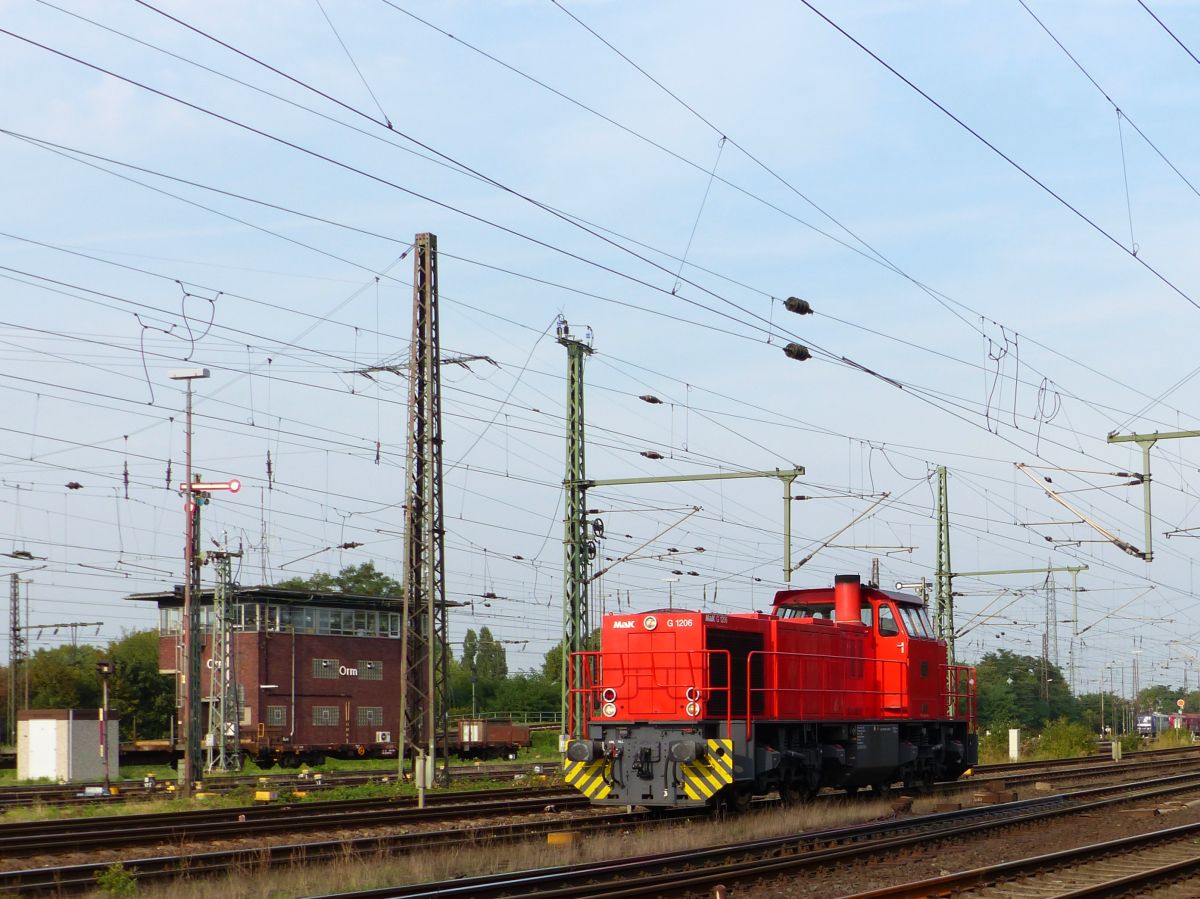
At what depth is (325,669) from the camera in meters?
58.9

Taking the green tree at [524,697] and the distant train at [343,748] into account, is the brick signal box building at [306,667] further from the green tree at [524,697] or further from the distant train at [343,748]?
the green tree at [524,697]

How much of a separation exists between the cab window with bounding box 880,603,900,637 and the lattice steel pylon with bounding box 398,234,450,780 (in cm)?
890

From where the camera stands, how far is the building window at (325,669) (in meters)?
58.5

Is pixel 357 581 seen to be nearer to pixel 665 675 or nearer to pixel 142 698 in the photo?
pixel 142 698

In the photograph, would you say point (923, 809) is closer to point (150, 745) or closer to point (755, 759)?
point (755, 759)

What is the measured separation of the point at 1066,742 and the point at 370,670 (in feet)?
103

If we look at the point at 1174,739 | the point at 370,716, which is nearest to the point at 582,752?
the point at 370,716

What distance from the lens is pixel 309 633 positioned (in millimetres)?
58719

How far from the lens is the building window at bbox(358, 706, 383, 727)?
60.4 metres

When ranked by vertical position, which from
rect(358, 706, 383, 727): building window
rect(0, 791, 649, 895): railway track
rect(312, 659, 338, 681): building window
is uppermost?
rect(0, 791, 649, 895): railway track

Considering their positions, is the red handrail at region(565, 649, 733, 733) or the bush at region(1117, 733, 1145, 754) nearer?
the red handrail at region(565, 649, 733, 733)

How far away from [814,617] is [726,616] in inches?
133

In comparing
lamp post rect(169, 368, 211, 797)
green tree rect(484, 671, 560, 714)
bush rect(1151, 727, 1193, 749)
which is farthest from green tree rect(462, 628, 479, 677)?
lamp post rect(169, 368, 211, 797)

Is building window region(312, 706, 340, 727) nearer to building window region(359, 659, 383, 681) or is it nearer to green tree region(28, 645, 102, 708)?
building window region(359, 659, 383, 681)
